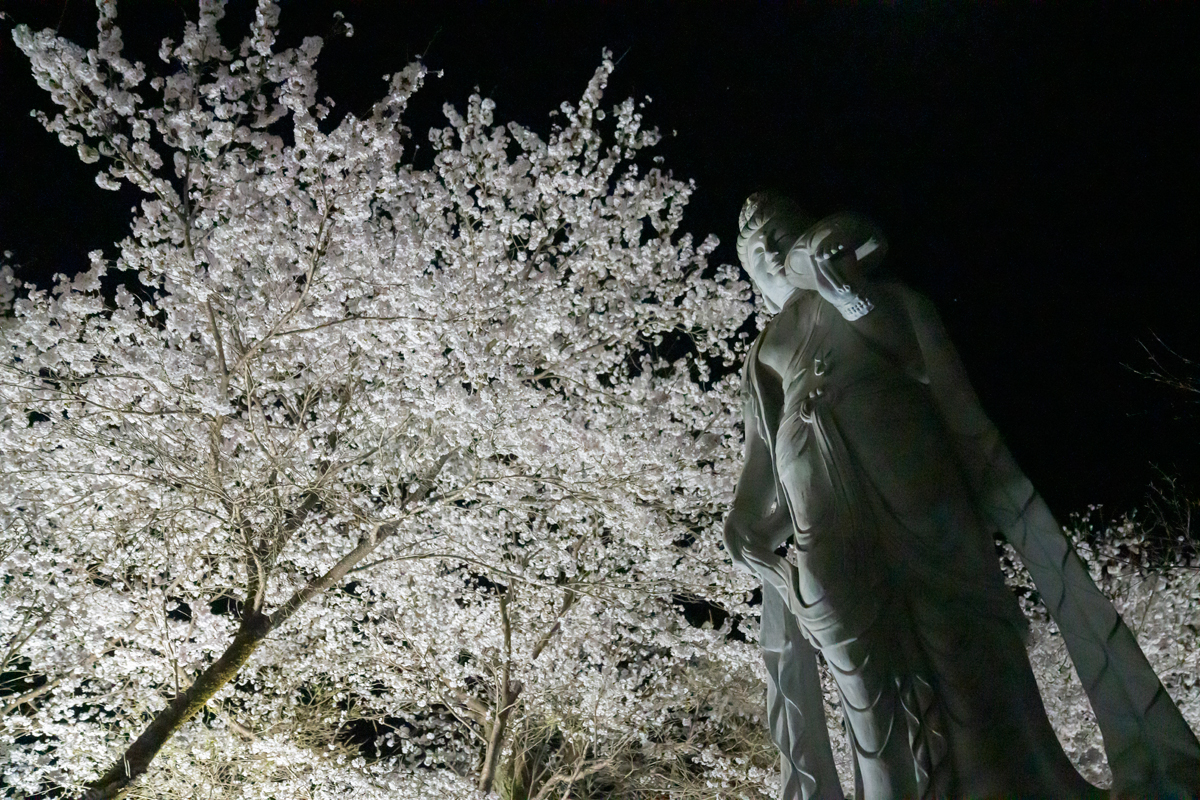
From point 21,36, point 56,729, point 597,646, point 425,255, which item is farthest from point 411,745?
point 21,36

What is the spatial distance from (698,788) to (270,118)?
10.3 m

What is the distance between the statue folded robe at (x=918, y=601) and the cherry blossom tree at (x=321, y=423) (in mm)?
5096

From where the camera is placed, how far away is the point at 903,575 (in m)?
2.80

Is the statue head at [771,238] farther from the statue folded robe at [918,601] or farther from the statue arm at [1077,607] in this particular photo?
the statue arm at [1077,607]

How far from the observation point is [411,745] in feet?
45.1

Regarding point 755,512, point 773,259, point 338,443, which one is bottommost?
point 755,512

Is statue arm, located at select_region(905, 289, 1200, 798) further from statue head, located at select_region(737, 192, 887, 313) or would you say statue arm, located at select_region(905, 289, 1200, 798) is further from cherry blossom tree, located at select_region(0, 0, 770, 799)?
cherry blossom tree, located at select_region(0, 0, 770, 799)

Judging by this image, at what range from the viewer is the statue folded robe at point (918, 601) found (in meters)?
2.54

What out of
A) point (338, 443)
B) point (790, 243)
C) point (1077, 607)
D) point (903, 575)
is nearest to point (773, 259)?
point (790, 243)

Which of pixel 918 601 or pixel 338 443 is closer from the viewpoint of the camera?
pixel 918 601

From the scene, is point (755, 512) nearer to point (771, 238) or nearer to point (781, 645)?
point (781, 645)

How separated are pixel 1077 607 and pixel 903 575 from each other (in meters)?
0.58

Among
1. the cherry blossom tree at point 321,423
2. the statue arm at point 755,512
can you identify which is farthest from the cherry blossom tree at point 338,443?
the statue arm at point 755,512

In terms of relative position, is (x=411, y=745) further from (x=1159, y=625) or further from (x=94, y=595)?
(x=1159, y=625)
